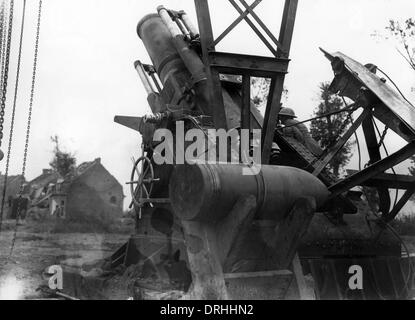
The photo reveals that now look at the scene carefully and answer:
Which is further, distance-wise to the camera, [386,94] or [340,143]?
[340,143]

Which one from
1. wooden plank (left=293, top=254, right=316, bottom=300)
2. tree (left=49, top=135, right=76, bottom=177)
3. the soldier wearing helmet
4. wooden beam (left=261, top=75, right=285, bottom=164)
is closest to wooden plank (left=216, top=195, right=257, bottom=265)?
wooden plank (left=293, top=254, right=316, bottom=300)

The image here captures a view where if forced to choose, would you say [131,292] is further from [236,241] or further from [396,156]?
[396,156]

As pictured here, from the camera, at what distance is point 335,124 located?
22.8 meters

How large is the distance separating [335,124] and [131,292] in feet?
60.0

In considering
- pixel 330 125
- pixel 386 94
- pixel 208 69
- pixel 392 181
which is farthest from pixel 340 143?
pixel 330 125

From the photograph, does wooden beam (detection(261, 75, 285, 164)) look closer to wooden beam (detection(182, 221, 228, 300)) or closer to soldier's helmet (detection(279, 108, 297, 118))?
wooden beam (detection(182, 221, 228, 300))

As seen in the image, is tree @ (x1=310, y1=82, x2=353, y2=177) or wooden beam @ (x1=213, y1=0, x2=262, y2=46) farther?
tree @ (x1=310, y1=82, x2=353, y2=177)

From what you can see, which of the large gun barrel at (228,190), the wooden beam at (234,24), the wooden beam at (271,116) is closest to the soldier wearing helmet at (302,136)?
the wooden beam at (271,116)

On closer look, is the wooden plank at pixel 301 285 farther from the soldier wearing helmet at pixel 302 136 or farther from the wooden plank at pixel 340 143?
the soldier wearing helmet at pixel 302 136

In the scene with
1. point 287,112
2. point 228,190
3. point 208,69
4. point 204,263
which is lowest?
point 204,263

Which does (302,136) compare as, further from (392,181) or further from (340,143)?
(340,143)

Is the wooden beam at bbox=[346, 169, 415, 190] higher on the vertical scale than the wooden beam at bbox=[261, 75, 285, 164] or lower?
lower

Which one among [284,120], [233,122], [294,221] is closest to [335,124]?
[284,120]
